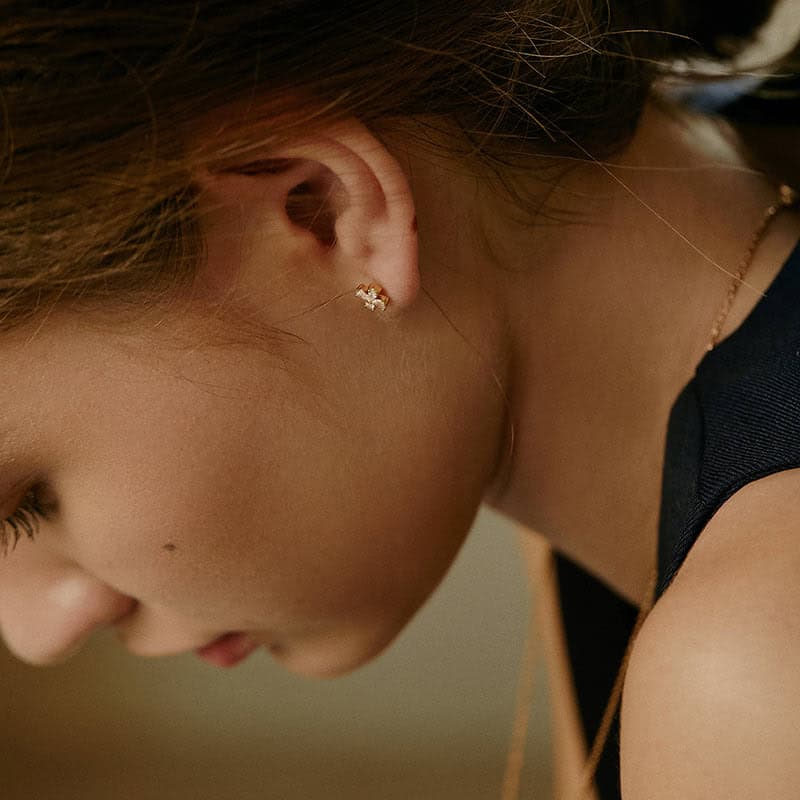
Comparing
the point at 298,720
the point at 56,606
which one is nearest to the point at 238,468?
the point at 56,606

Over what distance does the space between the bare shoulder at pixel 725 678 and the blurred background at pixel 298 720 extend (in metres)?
1.23

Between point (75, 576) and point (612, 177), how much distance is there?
383 millimetres

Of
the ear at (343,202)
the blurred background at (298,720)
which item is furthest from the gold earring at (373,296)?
the blurred background at (298,720)

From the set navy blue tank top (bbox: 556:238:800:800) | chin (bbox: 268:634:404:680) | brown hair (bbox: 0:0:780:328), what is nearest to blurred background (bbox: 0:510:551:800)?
chin (bbox: 268:634:404:680)

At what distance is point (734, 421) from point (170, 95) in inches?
12.4

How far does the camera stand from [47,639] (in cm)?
68

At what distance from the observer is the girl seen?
1.52 ft

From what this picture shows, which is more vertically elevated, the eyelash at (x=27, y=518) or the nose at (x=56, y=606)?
the eyelash at (x=27, y=518)

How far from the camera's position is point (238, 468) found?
1.86ft

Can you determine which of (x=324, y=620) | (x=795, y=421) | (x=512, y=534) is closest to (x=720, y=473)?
(x=795, y=421)

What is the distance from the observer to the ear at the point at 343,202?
52 cm

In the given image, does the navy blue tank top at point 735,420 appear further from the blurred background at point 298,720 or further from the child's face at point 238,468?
the blurred background at point 298,720

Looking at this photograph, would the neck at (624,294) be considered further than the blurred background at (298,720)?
No

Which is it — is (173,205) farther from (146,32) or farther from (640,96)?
(640,96)
